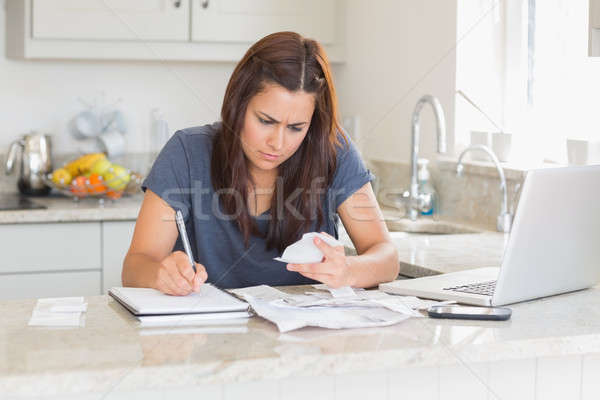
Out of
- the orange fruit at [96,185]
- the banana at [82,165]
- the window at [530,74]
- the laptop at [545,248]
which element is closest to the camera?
the laptop at [545,248]

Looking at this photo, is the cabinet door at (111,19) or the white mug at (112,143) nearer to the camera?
the cabinet door at (111,19)

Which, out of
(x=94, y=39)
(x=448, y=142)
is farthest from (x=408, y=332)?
(x=94, y=39)

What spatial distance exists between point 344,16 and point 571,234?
85.5 inches

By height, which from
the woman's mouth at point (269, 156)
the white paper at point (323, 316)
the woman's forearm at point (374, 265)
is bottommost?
the white paper at point (323, 316)

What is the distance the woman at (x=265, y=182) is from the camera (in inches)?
71.6

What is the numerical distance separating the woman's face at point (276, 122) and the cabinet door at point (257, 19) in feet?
Result: 5.06

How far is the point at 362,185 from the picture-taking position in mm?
2020

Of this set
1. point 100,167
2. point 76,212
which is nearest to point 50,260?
point 76,212

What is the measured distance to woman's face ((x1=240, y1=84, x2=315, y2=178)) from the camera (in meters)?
1.81

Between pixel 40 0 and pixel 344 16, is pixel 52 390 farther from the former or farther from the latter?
pixel 344 16

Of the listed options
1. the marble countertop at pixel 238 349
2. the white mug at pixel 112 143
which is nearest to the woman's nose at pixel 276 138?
the marble countertop at pixel 238 349

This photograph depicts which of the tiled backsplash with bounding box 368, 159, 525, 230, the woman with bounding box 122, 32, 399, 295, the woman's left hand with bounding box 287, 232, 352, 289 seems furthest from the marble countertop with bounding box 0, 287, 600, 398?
the tiled backsplash with bounding box 368, 159, 525, 230

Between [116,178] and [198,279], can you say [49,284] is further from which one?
[198,279]

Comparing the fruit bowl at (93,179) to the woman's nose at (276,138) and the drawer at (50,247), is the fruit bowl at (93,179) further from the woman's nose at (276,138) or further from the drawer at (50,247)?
the woman's nose at (276,138)
